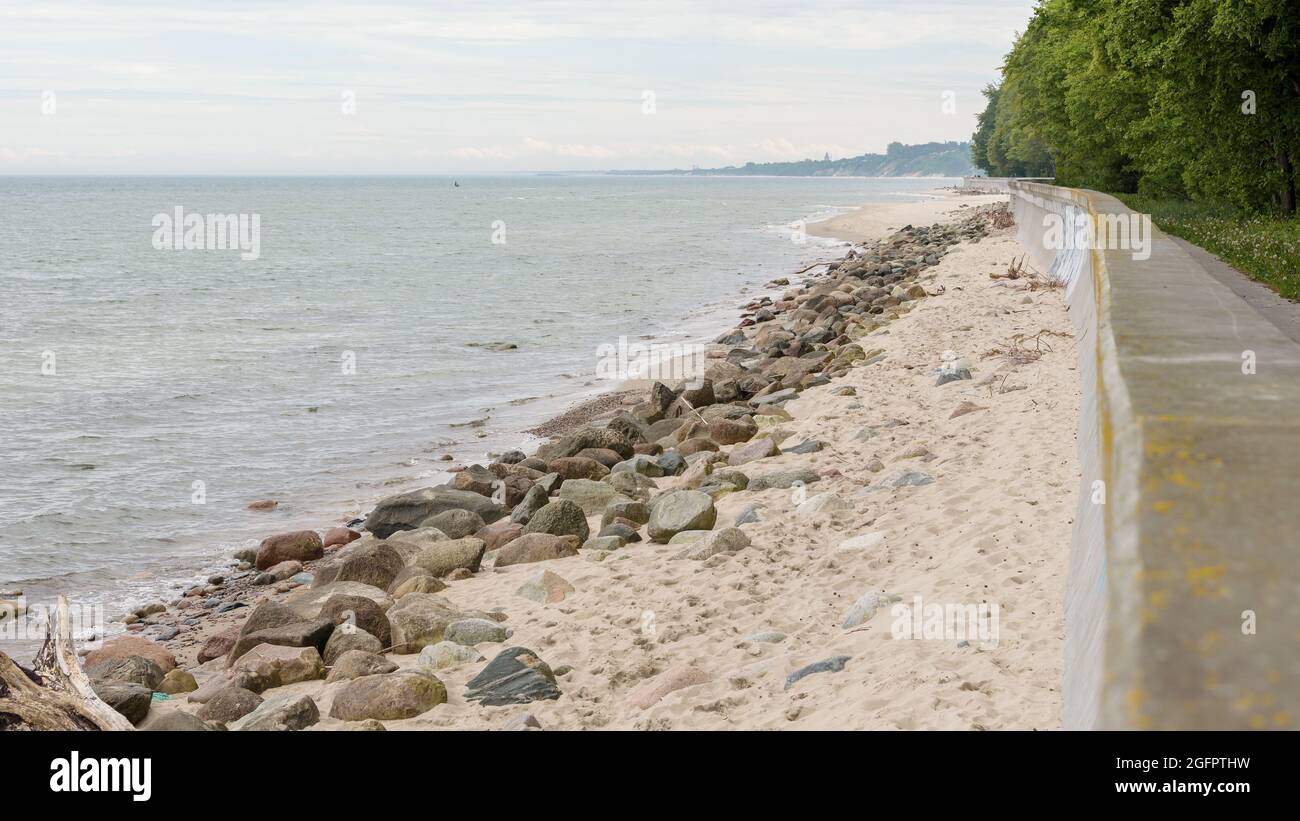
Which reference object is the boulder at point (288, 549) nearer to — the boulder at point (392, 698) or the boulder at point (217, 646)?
the boulder at point (217, 646)

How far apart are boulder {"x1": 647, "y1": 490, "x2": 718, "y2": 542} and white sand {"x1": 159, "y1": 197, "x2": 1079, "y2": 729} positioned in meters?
0.21

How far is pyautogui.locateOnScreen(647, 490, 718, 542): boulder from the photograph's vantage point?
32.2 feet

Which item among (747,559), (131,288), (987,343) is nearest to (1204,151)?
(987,343)

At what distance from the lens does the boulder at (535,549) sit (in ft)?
33.3

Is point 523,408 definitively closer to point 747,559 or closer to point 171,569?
point 171,569

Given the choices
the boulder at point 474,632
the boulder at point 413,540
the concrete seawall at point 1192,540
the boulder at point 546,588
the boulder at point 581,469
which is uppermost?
the concrete seawall at point 1192,540

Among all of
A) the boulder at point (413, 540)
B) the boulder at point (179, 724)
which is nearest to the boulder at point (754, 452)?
the boulder at point (413, 540)

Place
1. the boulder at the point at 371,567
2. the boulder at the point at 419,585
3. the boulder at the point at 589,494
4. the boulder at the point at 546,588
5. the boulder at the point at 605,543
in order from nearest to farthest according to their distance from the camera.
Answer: the boulder at the point at 546,588 → the boulder at the point at 419,585 → the boulder at the point at 605,543 → the boulder at the point at 371,567 → the boulder at the point at 589,494

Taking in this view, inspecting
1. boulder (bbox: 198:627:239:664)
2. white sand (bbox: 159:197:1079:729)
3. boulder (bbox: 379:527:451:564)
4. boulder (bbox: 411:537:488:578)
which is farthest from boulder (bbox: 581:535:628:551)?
boulder (bbox: 198:627:239:664)

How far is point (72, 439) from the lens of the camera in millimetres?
20281

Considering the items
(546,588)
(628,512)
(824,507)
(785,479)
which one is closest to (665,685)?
(546,588)

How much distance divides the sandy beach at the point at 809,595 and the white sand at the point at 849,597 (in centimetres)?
2

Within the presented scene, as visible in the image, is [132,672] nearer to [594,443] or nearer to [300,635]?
[300,635]
